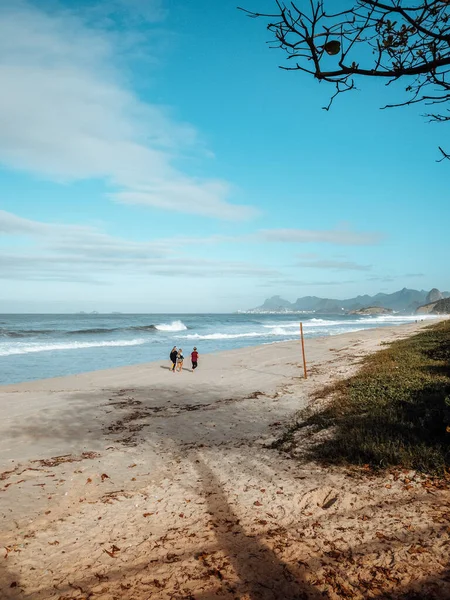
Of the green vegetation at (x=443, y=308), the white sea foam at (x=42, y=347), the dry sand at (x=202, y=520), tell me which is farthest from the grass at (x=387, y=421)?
the green vegetation at (x=443, y=308)

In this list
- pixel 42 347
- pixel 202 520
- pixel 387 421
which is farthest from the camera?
pixel 42 347

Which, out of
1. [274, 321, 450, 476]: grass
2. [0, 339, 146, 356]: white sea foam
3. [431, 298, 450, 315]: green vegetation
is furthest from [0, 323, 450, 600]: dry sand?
[431, 298, 450, 315]: green vegetation

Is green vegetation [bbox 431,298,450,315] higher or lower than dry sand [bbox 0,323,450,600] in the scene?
lower

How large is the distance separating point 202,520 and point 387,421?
4859 millimetres

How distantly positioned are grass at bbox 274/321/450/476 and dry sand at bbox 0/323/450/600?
0.56 m

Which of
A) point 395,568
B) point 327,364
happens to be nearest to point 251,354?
point 327,364

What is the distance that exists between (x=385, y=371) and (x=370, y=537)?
10998mm

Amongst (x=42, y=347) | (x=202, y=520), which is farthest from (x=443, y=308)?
(x=202, y=520)

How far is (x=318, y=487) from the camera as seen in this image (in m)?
5.79

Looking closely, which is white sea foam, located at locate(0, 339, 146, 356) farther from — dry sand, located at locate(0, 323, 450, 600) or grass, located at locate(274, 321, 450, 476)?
grass, located at locate(274, 321, 450, 476)

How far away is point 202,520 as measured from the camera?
5.12 m

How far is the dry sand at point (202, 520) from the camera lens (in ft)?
12.5

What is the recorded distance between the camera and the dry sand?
12.5 feet

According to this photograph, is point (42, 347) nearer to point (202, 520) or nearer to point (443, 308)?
point (202, 520)
